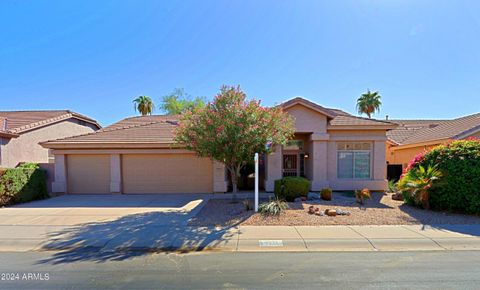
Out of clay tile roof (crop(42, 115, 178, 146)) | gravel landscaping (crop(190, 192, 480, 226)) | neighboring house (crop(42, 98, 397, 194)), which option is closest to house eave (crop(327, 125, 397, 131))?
neighboring house (crop(42, 98, 397, 194))

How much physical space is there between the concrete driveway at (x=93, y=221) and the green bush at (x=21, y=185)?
2.03 ft

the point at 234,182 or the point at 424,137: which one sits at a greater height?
the point at 424,137

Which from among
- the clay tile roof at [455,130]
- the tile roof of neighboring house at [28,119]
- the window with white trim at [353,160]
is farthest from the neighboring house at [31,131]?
the clay tile roof at [455,130]

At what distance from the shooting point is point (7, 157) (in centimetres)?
1461

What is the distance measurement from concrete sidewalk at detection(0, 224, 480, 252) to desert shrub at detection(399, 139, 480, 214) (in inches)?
60.0

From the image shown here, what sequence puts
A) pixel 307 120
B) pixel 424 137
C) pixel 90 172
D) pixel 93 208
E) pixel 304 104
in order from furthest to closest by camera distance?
pixel 424 137 < pixel 90 172 < pixel 307 120 < pixel 304 104 < pixel 93 208

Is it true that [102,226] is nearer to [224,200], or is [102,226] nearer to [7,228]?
[7,228]

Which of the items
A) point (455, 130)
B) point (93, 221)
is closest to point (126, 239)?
point (93, 221)

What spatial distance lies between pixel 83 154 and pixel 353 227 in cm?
1351

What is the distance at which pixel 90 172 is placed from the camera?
1320cm

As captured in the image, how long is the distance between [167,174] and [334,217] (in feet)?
Result: 29.0

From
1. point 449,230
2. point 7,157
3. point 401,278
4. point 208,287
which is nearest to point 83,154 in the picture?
point 7,157

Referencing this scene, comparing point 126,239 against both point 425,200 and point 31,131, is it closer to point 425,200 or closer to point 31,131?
point 425,200

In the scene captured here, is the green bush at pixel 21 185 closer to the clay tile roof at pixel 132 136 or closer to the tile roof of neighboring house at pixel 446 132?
the clay tile roof at pixel 132 136
